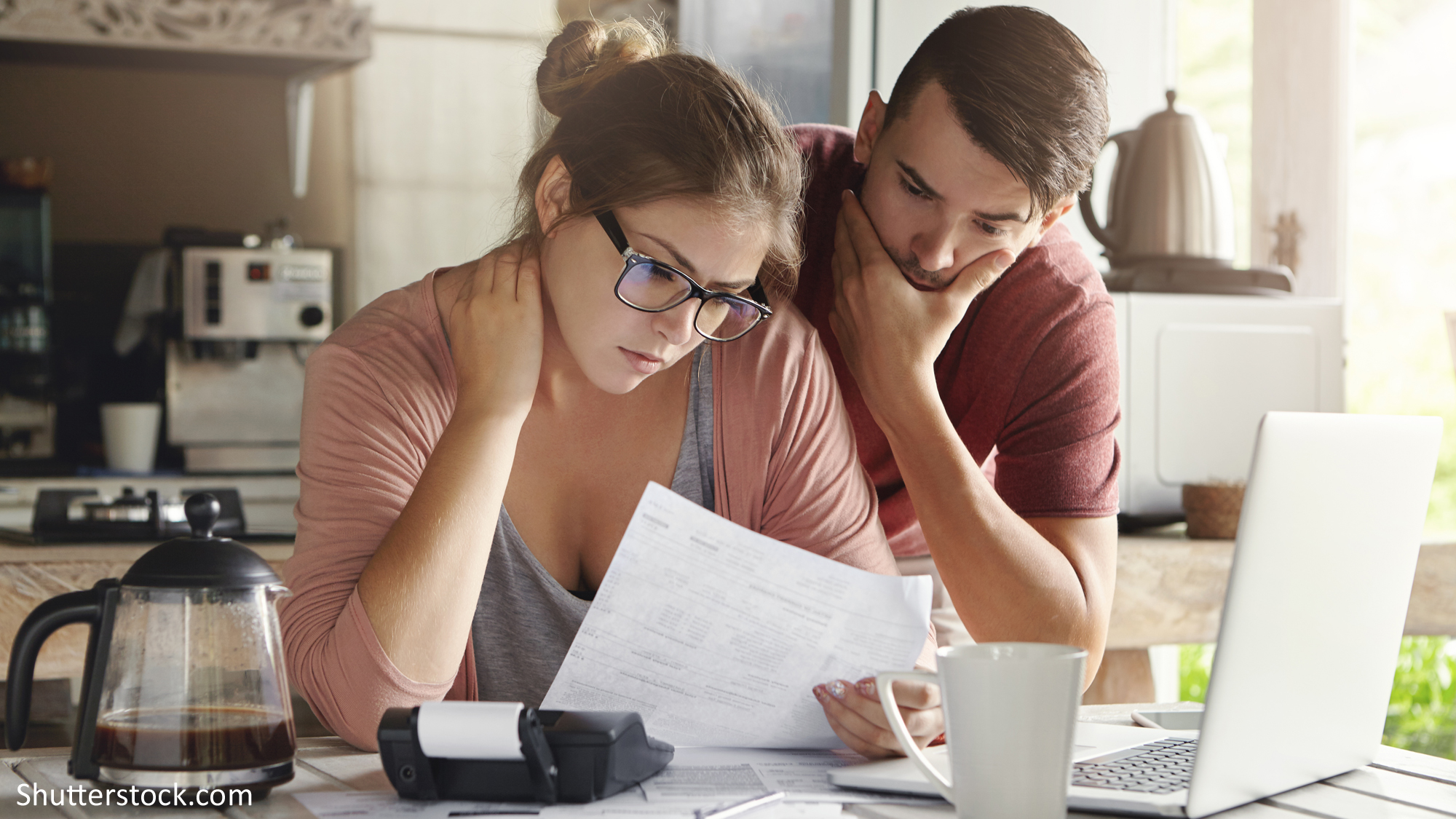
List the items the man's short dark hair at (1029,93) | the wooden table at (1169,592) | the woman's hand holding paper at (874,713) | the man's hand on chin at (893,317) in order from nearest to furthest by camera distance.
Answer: the woman's hand holding paper at (874,713) < the man's short dark hair at (1029,93) < the man's hand on chin at (893,317) < the wooden table at (1169,592)

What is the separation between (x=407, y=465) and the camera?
1076mm

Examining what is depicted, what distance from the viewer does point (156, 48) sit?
10.8 feet

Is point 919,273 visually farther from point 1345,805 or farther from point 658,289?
point 1345,805

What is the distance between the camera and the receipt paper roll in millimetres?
763

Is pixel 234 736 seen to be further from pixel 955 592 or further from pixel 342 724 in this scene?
pixel 955 592

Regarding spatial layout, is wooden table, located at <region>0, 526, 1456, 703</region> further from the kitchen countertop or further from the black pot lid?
the kitchen countertop

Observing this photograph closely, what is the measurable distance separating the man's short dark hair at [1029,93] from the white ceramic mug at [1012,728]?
59 cm

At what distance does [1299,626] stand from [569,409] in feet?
2.27

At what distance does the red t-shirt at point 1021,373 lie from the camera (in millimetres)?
1312

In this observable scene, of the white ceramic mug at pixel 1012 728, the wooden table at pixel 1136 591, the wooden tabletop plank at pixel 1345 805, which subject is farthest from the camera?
the wooden table at pixel 1136 591

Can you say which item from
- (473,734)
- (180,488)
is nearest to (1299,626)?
(473,734)

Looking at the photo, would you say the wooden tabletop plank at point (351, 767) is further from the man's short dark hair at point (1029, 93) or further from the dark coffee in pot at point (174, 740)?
the man's short dark hair at point (1029, 93)

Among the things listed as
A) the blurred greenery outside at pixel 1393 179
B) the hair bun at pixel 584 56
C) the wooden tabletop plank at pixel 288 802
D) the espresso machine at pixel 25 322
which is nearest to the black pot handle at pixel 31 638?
the wooden tabletop plank at pixel 288 802

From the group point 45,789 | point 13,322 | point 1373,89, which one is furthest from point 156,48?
point 1373,89
